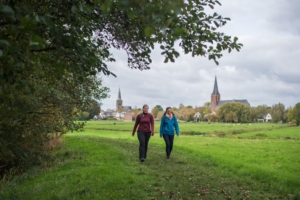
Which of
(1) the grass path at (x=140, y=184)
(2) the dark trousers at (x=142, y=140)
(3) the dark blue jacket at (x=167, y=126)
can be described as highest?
(3) the dark blue jacket at (x=167, y=126)

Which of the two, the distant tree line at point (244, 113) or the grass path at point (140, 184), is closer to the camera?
the grass path at point (140, 184)

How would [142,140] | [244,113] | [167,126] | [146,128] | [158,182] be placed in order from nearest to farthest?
[158,182], [142,140], [146,128], [167,126], [244,113]

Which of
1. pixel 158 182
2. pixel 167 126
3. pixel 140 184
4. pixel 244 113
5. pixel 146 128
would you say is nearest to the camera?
pixel 140 184

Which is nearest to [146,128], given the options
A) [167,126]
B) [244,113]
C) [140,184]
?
[167,126]

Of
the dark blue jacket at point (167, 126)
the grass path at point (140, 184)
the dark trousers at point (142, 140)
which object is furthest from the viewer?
the dark blue jacket at point (167, 126)

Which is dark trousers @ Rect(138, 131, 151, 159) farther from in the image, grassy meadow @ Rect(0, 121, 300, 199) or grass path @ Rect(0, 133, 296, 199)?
grass path @ Rect(0, 133, 296, 199)

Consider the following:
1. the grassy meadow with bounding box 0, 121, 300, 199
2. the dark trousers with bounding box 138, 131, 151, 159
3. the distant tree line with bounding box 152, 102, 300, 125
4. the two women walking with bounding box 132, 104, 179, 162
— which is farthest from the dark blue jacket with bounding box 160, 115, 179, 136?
the distant tree line with bounding box 152, 102, 300, 125

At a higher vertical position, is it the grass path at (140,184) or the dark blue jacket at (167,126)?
the dark blue jacket at (167,126)

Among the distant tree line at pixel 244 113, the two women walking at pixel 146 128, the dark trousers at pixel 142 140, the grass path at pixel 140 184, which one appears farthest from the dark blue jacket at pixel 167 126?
the distant tree line at pixel 244 113

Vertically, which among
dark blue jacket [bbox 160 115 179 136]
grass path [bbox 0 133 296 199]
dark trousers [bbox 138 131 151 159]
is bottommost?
grass path [bbox 0 133 296 199]

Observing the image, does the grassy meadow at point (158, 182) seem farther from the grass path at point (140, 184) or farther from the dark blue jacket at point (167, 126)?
the dark blue jacket at point (167, 126)

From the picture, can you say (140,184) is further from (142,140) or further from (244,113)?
(244,113)

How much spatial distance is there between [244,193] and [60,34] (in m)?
6.15

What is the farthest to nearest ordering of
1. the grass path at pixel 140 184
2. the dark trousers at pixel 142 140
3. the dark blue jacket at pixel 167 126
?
the dark blue jacket at pixel 167 126 < the dark trousers at pixel 142 140 < the grass path at pixel 140 184
